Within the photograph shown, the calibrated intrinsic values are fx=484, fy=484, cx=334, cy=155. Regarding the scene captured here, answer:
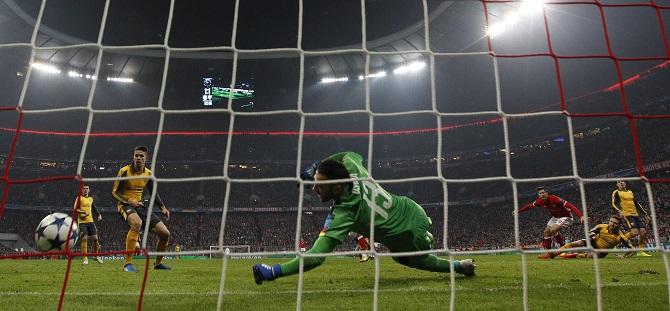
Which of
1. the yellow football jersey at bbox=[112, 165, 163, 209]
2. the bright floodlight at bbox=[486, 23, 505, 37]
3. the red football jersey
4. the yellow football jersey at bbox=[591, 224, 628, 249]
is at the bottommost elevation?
the yellow football jersey at bbox=[591, 224, 628, 249]

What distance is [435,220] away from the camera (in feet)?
98.7

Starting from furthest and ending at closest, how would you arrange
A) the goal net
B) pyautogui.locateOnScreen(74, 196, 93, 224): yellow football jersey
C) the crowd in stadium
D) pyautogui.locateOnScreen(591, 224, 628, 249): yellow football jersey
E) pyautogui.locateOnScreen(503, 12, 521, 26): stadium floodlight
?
the crowd in stadium, the goal net, pyautogui.locateOnScreen(503, 12, 521, 26): stadium floodlight, pyautogui.locateOnScreen(74, 196, 93, 224): yellow football jersey, pyautogui.locateOnScreen(591, 224, 628, 249): yellow football jersey

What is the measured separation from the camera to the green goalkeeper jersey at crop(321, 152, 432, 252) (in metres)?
4.21

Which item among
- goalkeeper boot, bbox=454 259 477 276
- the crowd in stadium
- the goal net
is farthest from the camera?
the crowd in stadium

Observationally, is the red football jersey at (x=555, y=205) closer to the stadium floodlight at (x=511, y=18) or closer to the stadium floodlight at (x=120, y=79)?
the stadium floodlight at (x=511, y=18)

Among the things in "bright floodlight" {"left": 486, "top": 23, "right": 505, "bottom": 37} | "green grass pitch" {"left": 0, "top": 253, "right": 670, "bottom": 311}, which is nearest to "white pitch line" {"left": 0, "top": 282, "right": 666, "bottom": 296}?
"green grass pitch" {"left": 0, "top": 253, "right": 670, "bottom": 311}

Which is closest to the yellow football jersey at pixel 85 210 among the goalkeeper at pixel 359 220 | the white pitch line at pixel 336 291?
the white pitch line at pixel 336 291

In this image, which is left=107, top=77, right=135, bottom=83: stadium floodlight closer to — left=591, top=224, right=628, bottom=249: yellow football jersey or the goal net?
the goal net

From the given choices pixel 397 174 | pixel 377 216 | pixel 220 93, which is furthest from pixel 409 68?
pixel 377 216

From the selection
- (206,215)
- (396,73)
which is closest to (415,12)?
(396,73)

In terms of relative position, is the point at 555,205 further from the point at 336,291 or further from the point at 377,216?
the point at 336,291

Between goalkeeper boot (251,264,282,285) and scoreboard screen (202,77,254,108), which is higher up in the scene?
scoreboard screen (202,77,254,108)

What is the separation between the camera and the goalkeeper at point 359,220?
3.92 meters

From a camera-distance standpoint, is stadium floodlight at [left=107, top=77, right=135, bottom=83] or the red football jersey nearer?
→ the red football jersey
